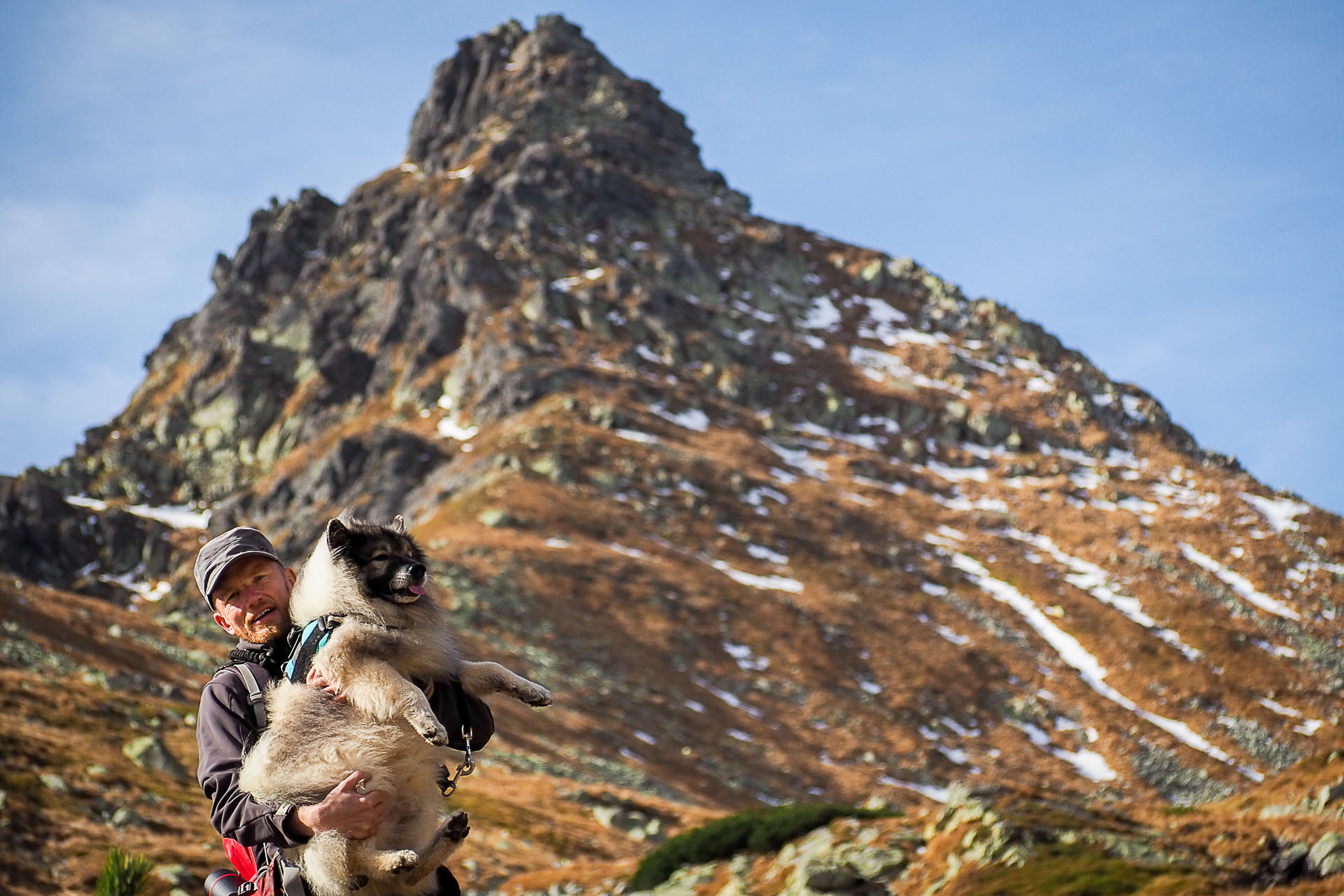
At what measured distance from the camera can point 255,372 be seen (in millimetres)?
131625

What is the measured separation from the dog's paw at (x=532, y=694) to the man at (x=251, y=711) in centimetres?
18

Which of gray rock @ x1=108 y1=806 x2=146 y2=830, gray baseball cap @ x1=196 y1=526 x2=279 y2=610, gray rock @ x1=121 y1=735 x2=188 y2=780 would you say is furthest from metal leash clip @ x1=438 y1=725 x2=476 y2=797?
gray rock @ x1=121 y1=735 x2=188 y2=780

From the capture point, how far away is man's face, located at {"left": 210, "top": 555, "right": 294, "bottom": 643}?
5.04 metres

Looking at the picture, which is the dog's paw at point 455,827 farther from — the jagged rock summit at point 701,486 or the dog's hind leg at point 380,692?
the jagged rock summit at point 701,486

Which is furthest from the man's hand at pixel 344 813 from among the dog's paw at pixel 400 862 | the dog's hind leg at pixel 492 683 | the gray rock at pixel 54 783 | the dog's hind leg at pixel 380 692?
the gray rock at pixel 54 783

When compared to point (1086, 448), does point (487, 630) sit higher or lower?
lower

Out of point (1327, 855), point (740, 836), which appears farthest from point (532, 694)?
point (740, 836)

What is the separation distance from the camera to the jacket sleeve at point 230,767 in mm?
4227

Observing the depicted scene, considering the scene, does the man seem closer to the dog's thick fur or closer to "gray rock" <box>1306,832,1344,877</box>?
A: the dog's thick fur

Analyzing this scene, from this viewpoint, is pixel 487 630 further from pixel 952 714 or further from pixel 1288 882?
pixel 1288 882

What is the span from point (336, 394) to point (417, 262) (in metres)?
20.0

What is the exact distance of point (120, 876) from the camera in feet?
27.1

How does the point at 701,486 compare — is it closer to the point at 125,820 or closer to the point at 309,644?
the point at 125,820

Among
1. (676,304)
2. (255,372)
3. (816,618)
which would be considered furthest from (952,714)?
(255,372)
